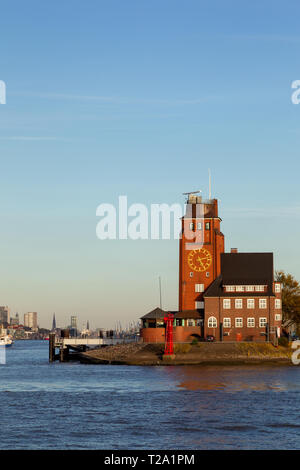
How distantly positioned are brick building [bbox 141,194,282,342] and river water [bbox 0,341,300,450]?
70.7ft

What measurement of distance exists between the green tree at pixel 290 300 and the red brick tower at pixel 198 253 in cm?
1780

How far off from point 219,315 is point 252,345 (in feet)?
30.4

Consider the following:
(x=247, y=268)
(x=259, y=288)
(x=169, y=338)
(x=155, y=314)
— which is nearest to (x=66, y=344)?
(x=155, y=314)

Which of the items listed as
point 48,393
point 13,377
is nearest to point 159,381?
point 48,393

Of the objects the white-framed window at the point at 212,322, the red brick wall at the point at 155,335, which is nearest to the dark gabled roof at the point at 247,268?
the white-framed window at the point at 212,322

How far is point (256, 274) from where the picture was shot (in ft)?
418

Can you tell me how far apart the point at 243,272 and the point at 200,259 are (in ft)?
27.9

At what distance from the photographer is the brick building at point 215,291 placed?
124 meters

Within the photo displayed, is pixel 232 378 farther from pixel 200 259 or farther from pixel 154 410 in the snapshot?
pixel 200 259

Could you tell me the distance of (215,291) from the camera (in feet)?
417

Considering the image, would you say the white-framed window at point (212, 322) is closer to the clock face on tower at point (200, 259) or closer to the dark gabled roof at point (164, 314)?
the dark gabled roof at point (164, 314)

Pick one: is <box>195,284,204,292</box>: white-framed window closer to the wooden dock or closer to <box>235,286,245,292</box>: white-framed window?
<box>235,286,245,292</box>: white-framed window

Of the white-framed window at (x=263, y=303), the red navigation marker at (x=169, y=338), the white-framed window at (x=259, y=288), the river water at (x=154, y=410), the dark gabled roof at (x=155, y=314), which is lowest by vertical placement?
the river water at (x=154, y=410)
